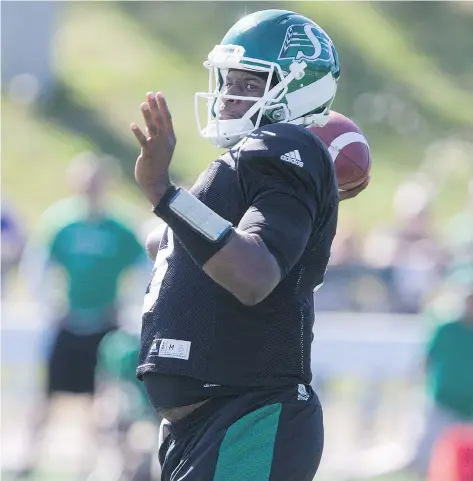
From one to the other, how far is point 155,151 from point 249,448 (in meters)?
0.78

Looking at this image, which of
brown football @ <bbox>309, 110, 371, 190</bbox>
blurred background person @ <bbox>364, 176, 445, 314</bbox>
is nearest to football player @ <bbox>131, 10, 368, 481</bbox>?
brown football @ <bbox>309, 110, 371, 190</bbox>

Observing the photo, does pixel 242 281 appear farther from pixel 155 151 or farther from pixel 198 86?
pixel 198 86

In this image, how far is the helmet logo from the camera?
3.07m

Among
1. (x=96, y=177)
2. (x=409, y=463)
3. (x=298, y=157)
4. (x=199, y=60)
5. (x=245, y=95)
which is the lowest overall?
(x=409, y=463)

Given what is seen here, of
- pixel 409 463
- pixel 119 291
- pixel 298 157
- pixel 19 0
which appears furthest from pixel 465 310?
pixel 19 0

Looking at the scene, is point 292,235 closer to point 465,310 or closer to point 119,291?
point 465,310

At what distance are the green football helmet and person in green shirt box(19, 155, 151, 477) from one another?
442 centimetres

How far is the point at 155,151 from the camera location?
261cm

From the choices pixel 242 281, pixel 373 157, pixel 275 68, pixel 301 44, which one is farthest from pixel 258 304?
pixel 373 157

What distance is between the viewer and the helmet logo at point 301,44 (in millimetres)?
3070

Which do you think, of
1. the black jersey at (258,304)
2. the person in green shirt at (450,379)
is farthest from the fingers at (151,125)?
the person in green shirt at (450,379)

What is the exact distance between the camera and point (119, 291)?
7.55m

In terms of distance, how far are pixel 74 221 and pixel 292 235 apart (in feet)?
16.8

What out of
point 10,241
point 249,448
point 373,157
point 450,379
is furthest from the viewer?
point 373,157
